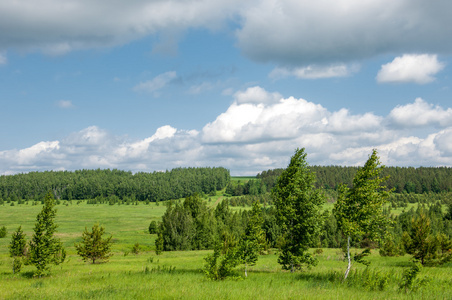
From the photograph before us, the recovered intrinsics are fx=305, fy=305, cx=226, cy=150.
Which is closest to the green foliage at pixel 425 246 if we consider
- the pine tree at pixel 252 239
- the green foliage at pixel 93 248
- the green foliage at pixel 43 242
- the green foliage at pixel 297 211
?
the green foliage at pixel 297 211

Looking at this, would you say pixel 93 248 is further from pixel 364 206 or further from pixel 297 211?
A: pixel 364 206

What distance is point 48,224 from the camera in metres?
31.4

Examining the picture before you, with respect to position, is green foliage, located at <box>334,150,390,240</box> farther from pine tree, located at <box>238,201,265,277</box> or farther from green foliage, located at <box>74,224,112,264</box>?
green foliage, located at <box>74,224,112,264</box>

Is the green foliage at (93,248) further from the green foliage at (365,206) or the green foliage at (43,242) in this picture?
the green foliage at (365,206)

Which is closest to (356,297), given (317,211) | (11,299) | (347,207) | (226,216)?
(347,207)

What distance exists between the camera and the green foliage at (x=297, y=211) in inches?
1032

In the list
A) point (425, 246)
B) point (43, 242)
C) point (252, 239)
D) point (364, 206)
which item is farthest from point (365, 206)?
point (43, 242)

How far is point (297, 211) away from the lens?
2708cm

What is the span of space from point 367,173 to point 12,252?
1476 inches

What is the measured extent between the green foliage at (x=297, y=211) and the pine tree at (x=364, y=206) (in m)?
3.96

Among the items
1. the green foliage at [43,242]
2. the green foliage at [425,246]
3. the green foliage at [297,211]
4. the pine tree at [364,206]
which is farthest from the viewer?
the green foliage at [425,246]

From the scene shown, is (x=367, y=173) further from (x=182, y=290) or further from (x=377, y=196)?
(x=182, y=290)

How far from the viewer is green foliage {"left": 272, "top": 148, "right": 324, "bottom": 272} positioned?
26.2 m

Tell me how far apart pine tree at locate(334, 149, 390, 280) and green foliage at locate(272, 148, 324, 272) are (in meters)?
3.96
